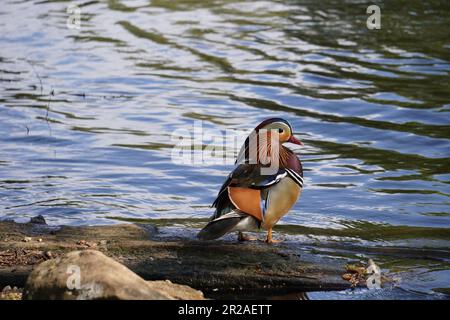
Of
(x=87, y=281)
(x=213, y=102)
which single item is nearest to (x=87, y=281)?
(x=87, y=281)

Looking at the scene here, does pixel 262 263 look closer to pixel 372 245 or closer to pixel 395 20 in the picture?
pixel 372 245

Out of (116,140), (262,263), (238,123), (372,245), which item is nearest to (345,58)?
(238,123)

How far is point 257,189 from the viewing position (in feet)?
22.8

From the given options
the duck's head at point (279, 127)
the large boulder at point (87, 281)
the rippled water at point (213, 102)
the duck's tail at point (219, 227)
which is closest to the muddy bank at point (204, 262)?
the duck's tail at point (219, 227)

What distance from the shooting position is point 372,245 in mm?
8328

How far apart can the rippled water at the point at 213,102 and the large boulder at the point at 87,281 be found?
3.61 metres

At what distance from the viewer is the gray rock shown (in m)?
5.24

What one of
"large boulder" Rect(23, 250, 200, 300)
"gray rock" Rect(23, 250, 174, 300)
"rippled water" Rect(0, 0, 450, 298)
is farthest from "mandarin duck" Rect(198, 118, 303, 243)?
"rippled water" Rect(0, 0, 450, 298)

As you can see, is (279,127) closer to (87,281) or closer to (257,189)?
(257,189)

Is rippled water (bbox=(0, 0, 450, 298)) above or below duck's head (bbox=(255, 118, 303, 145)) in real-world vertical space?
below

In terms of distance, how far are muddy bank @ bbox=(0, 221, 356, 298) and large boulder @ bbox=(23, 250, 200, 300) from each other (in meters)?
0.98

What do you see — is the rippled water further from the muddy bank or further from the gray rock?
the gray rock

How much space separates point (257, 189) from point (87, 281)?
199 cm

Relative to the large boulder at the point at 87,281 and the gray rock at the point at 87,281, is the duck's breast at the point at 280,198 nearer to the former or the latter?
the large boulder at the point at 87,281
